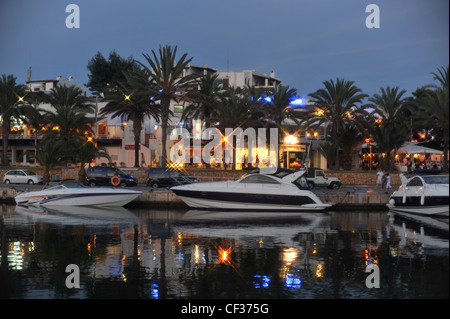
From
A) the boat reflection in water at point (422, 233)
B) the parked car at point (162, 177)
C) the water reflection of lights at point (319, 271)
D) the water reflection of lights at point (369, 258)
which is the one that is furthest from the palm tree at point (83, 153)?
the water reflection of lights at point (319, 271)

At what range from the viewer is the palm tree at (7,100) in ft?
196

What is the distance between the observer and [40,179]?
164ft

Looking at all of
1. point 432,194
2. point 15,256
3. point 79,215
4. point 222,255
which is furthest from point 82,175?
point 432,194

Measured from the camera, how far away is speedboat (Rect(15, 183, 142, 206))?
35250 millimetres

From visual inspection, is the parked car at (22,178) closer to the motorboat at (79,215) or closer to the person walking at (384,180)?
the motorboat at (79,215)

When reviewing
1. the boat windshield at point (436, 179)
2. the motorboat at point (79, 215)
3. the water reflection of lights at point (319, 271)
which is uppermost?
the boat windshield at point (436, 179)

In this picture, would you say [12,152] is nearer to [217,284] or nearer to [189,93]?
[189,93]

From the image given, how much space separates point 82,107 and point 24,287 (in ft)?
188

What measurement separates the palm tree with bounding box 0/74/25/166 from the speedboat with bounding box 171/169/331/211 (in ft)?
117

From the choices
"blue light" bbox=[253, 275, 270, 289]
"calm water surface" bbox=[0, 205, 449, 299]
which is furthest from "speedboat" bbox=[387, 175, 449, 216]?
"blue light" bbox=[253, 275, 270, 289]

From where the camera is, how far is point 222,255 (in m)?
20.2

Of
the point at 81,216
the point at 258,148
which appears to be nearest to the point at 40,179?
the point at 81,216

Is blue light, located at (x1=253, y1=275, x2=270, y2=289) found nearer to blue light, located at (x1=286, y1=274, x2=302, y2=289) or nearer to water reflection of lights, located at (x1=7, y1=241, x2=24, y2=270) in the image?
blue light, located at (x1=286, y1=274, x2=302, y2=289)

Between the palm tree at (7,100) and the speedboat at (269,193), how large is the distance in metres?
35.7
